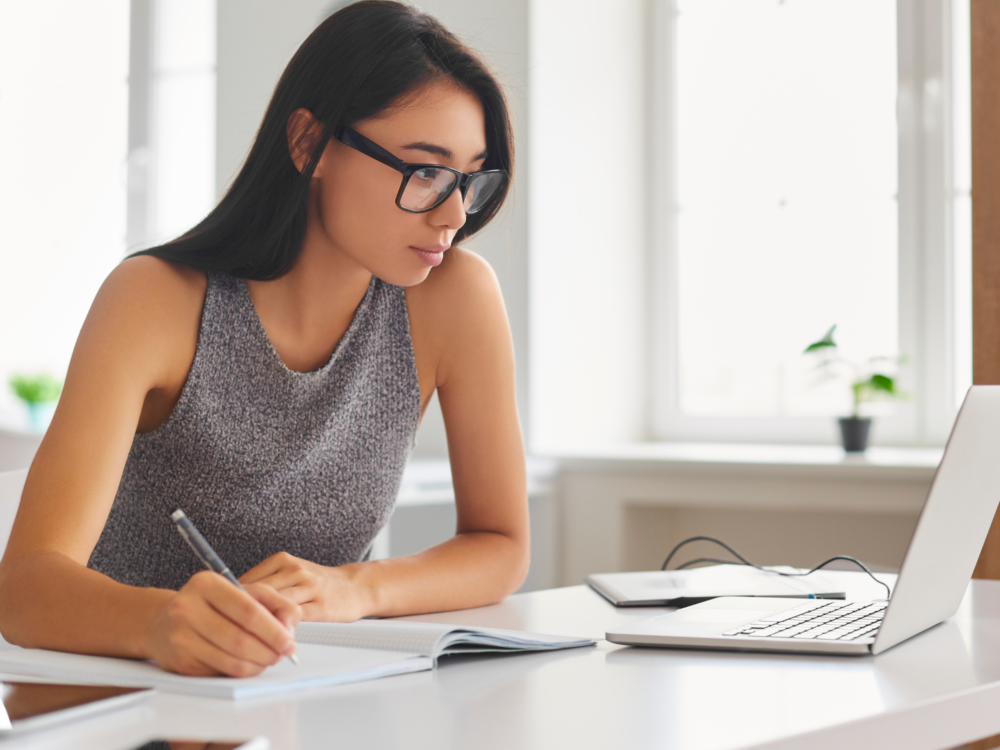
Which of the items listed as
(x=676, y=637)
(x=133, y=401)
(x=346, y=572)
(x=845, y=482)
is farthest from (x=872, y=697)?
(x=845, y=482)

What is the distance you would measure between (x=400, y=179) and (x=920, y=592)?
2.49 feet

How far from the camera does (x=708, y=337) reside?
285 centimetres

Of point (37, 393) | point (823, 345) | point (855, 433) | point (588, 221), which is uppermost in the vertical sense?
point (588, 221)

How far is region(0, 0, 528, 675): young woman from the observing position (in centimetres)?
118

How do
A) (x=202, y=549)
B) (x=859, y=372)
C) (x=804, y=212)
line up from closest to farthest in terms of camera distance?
(x=202, y=549) < (x=859, y=372) < (x=804, y=212)

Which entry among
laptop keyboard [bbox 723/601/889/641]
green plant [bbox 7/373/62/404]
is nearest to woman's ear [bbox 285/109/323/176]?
laptop keyboard [bbox 723/601/889/641]

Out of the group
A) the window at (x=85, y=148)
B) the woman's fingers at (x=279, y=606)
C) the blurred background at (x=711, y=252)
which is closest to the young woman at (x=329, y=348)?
the woman's fingers at (x=279, y=606)

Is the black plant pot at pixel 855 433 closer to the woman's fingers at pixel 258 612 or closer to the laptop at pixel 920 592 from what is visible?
the laptop at pixel 920 592

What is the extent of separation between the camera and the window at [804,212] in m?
2.47

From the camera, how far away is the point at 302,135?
129 centimetres

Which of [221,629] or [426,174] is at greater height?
[426,174]

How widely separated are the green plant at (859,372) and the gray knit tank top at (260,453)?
4.29 feet

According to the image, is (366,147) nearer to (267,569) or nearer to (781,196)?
(267,569)

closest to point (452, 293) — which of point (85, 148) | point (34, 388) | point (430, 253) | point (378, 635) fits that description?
point (430, 253)
